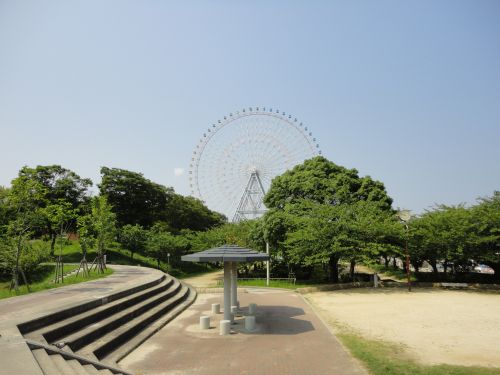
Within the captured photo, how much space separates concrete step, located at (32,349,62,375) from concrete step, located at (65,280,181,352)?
42.7 inches

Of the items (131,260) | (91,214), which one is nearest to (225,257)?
(91,214)

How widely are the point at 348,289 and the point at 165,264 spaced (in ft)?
76.1

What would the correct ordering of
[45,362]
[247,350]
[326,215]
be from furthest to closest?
[326,215] < [247,350] < [45,362]

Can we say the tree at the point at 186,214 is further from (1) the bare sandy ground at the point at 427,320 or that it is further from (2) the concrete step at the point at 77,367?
(2) the concrete step at the point at 77,367

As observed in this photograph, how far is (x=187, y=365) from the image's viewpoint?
29.7 ft

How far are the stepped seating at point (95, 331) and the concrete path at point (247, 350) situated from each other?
0.58m

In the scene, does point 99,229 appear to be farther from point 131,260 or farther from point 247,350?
point 247,350

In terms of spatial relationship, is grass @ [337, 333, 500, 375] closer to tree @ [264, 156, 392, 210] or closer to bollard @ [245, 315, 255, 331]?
bollard @ [245, 315, 255, 331]

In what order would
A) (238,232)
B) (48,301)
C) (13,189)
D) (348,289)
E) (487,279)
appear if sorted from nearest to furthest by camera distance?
(48,301), (13,189), (348,289), (487,279), (238,232)

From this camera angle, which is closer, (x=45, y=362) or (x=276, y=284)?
(x=45, y=362)

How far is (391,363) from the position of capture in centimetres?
910

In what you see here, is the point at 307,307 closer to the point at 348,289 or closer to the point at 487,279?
the point at 348,289

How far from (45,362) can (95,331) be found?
9.26 feet

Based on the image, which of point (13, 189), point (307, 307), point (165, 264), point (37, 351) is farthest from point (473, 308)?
point (165, 264)
